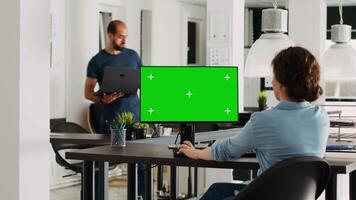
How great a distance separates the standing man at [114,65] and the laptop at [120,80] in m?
0.08

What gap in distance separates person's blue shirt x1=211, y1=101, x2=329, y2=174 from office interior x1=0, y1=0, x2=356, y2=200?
1.65 ft

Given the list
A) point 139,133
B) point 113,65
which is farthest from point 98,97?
point 139,133

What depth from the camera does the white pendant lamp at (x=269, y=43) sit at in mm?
4852

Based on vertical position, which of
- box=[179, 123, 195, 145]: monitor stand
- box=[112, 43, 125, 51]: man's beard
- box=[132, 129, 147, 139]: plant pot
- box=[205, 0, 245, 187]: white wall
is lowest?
box=[132, 129, 147, 139]: plant pot

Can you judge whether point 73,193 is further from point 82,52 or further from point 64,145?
point 64,145

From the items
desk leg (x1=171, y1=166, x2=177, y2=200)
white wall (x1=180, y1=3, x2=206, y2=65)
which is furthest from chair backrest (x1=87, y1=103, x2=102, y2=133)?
white wall (x1=180, y1=3, x2=206, y2=65)

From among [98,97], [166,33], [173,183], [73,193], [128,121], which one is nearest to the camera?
[128,121]

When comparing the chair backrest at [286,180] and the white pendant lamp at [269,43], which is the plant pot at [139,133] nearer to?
the white pendant lamp at [269,43]

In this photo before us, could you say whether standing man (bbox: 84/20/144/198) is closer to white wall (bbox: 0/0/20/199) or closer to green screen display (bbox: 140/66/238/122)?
green screen display (bbox: 140/66/238/122)

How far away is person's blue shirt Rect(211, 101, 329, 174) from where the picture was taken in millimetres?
3084

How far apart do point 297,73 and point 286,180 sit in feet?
1.94

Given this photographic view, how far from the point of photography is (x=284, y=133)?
3088 mm

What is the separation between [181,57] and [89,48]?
3326 millimetres

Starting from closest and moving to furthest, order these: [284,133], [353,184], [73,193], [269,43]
A: 1. [284,133]
2. [353,184]
3. [269,43]
4. [73,193]
